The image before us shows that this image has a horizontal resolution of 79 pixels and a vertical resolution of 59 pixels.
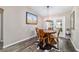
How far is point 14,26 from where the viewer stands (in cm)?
221

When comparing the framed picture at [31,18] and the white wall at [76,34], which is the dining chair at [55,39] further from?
the framed picture at [31,18]

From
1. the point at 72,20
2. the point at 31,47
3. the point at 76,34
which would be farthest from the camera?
the point at 76,34

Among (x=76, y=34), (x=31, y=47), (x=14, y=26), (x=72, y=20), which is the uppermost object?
(x=72, y=20)

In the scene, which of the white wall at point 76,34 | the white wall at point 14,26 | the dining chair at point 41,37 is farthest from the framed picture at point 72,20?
the white wall at point 14,26

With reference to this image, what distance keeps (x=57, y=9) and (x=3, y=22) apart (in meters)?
1.11

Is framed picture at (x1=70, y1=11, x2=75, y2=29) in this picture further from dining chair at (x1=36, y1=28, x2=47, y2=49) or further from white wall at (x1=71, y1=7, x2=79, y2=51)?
dining chair at (x1=36, y1=28, x2=47, y2=49)

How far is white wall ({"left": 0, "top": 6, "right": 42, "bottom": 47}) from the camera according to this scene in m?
2.08

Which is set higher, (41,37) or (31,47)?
(41,37)

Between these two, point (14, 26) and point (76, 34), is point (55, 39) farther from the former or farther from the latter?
point (14, 26)

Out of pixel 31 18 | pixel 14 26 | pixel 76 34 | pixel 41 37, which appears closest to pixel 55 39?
pixel 41 37

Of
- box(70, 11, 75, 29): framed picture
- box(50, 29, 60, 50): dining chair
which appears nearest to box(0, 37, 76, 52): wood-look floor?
box(50, 29, 60, 50): dining chair
